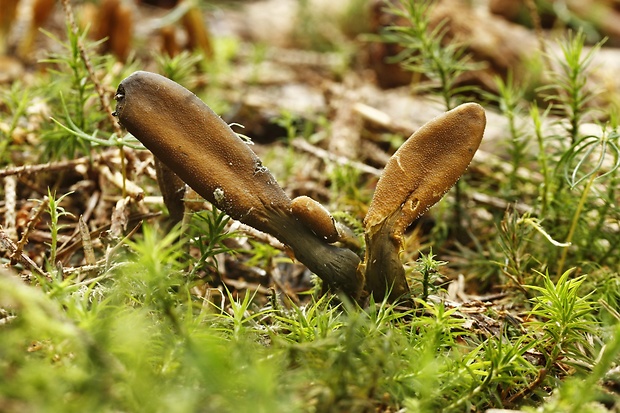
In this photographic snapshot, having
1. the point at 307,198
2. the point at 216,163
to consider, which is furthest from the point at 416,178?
the point at 216,163

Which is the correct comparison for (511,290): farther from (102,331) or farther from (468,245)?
(102,331)

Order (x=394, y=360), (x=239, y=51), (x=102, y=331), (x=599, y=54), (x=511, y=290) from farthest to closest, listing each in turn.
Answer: (x=239, y=51) < (x=599, y=54) < (x=511, y=290) < (x=394, y=360) < (x=102, y=331)

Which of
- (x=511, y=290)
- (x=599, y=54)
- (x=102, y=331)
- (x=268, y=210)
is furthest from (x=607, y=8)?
(x=102, y=331)

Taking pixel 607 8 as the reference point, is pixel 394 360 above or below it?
below

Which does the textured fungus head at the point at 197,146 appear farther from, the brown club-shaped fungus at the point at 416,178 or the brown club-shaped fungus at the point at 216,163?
the brown club-shaped fungus at the point at 416,178

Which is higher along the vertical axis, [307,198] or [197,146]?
[197,146]

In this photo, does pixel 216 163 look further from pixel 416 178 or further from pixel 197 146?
pixel 416 178

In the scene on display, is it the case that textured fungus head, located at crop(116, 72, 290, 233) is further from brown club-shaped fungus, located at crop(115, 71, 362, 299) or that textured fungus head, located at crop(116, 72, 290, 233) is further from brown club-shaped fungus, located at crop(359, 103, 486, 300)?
brown club-shaped fungus, located at crop(359, 103, 486, 300)
